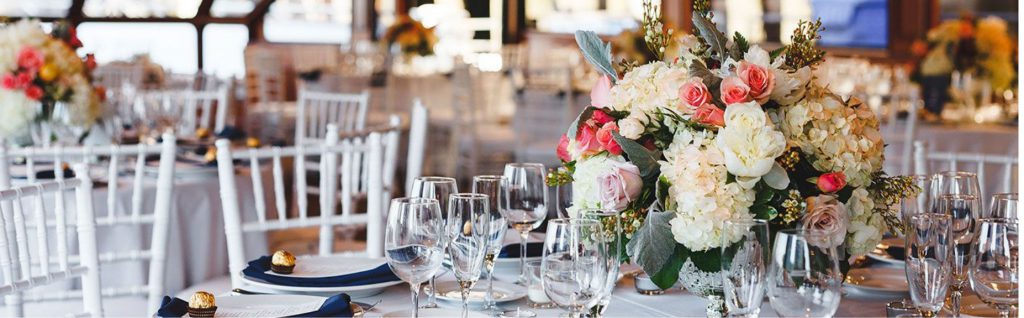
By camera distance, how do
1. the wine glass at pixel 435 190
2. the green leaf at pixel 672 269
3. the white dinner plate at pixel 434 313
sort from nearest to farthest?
the green leaf at pixel 672 269 → the white dinner plate at pixel 434 313 → the wine glass at pixel 435 190

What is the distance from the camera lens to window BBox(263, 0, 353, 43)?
1121 centimetres

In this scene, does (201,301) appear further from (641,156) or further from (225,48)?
(225,48)

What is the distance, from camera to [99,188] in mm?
3162

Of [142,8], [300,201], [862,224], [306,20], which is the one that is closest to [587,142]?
[862,224]

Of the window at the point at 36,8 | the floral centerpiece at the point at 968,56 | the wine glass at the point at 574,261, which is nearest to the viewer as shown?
the wine glass at the point at 574,261

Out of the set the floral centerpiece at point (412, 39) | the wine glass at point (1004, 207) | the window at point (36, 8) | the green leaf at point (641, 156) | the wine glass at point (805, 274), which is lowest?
the wine glass at point (805, 274)

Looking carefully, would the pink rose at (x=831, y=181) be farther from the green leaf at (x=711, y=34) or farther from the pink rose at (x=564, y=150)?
the pink rose at (x=564, y=150)

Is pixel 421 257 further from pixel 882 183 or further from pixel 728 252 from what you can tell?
pixel 882 183

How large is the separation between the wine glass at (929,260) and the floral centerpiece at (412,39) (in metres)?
7.20

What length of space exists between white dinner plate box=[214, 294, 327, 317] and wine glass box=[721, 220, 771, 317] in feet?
2.01

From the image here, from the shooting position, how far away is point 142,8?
1059 centimetres

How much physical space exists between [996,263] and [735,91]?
1.34 ft

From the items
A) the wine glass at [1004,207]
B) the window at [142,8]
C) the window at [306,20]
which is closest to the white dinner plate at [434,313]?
the wine glass at [1004,207]

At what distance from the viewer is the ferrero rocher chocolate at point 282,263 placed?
6.33 ft
